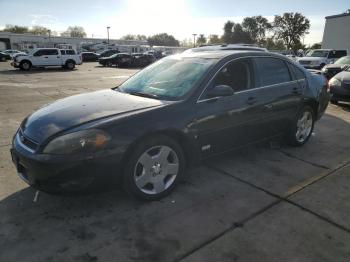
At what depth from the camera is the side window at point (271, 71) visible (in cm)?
463

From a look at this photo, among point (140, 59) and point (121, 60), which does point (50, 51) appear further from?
point (140, 59)

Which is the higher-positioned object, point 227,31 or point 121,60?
point 227,31

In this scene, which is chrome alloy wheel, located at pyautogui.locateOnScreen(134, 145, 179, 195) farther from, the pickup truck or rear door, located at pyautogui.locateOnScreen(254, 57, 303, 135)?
the pickup truck

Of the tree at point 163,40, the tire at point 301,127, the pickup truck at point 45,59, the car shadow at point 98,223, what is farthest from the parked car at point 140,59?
the tree at point 163,40

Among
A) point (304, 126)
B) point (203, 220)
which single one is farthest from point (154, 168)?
point (304, 126)

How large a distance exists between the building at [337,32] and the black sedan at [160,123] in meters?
40.4

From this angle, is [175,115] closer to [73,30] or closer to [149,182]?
[149,182]

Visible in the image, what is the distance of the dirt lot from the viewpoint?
110 inches

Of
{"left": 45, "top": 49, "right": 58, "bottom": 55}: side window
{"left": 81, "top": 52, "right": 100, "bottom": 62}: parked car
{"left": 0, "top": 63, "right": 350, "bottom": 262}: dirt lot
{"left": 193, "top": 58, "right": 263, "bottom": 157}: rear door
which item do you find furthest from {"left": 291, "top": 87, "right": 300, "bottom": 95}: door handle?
{"left": 81, "top": 52, "right": 100, "bottom": 62}: parked car

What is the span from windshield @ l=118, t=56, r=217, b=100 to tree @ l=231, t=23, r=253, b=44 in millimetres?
81545

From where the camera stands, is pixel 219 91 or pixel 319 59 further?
pixel 319 59

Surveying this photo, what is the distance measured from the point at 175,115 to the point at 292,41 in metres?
78.0

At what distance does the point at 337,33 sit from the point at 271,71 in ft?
137

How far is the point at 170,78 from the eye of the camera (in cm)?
423
